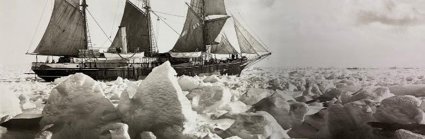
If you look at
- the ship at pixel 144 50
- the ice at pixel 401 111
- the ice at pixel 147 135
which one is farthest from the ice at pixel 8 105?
the ice at pixel 401 111

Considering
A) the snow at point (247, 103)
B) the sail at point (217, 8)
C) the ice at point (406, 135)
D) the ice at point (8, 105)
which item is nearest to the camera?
the ice at point (406, 135)

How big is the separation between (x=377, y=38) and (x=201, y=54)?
1.88ft

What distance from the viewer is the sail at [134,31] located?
1.65 metres

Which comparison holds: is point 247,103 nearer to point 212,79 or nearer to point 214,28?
point 212,79

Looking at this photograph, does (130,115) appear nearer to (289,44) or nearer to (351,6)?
(289,44)

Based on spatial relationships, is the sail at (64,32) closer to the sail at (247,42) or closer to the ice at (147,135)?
the ice at (147,135)

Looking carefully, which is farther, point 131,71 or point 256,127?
point 131,71

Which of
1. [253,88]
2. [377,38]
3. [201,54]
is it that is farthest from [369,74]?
[201,54]

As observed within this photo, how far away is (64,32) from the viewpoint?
69.3 inches

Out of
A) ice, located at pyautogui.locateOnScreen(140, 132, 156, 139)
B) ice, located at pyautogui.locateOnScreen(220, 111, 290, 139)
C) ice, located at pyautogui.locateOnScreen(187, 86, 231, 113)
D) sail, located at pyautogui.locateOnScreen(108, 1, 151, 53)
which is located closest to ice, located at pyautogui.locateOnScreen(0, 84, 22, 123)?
sail, located at pyautogui.locateOnScreen(108, 1, 151, 53)

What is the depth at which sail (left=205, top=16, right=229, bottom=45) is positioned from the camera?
5.32 ft

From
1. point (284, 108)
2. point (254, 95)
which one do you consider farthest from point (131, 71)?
point (284, 108)

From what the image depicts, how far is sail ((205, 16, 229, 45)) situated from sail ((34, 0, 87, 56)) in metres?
0.43

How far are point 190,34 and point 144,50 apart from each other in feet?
0.54
